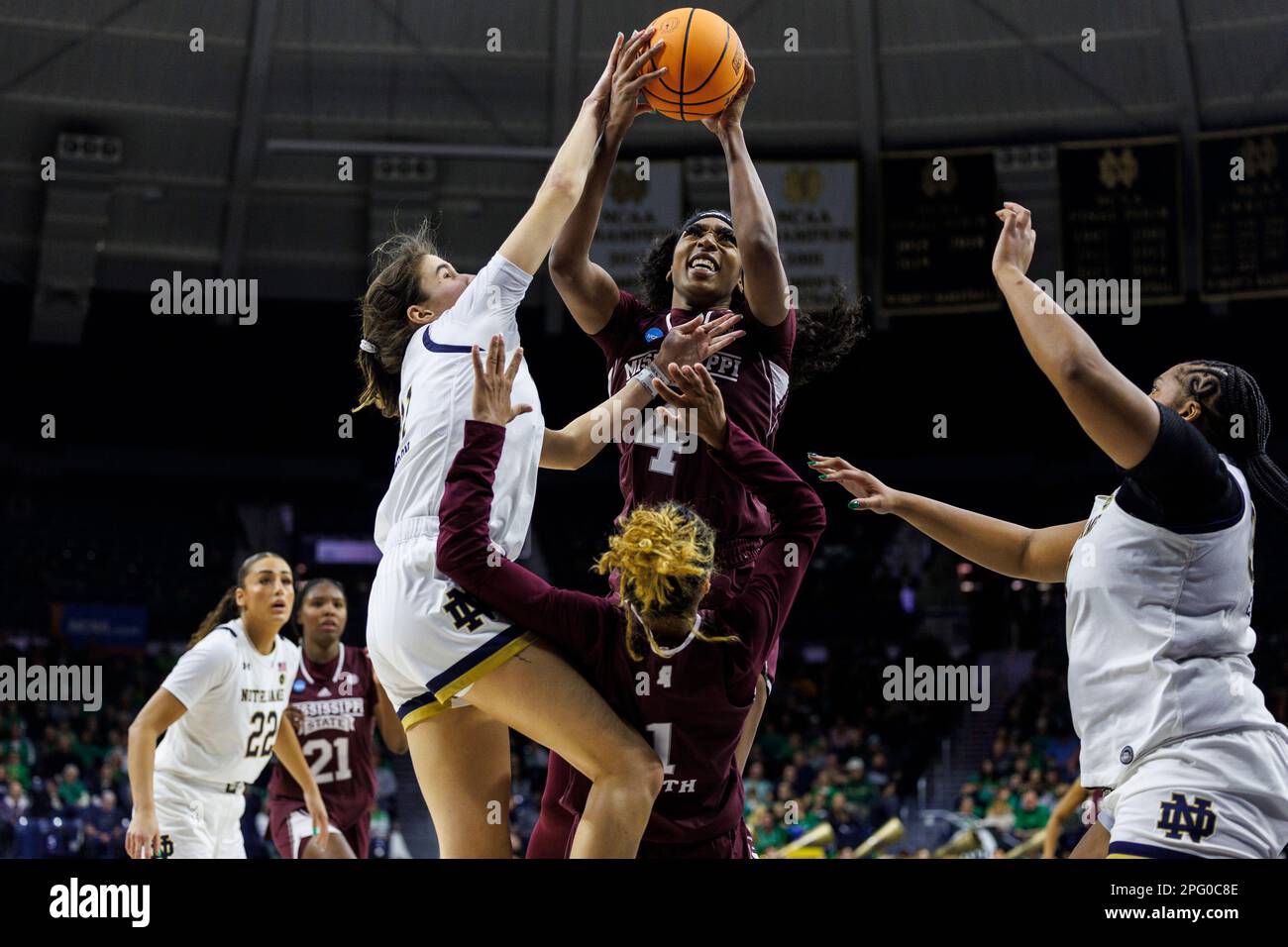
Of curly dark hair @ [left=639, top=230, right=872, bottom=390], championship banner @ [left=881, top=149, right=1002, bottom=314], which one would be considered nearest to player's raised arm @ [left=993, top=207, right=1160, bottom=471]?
Result: curly dark hair @ [left=639, top=230, right=872, bottom=390]

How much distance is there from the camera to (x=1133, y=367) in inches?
640

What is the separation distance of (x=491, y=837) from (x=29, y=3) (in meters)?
15.1

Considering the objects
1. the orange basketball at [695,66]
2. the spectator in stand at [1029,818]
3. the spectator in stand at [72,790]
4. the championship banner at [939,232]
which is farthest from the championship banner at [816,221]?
the orange basketball at [695,66]

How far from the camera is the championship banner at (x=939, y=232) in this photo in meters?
14.9

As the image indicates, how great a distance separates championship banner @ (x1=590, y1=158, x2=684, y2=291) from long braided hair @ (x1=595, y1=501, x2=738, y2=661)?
12.0 m

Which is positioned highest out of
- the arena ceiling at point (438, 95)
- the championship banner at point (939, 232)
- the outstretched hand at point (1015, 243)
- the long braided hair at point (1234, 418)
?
the arena ceiling at point (438, 95)

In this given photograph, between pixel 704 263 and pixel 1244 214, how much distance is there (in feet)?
40.3

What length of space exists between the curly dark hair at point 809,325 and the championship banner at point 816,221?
33.5ft

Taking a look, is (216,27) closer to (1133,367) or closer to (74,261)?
(74,261)

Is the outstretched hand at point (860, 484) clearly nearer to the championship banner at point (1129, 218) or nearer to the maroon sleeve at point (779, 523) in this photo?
the maroon sleeve at point (779, 523)

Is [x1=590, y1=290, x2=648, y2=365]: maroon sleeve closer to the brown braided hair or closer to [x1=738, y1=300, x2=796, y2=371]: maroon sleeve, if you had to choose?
[x1=738, y1=300, x2=796, y2=371]: maroon sleeve

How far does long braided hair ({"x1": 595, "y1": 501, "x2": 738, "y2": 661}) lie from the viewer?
10.8 ft

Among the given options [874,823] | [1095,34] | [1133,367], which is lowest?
[874,823]
